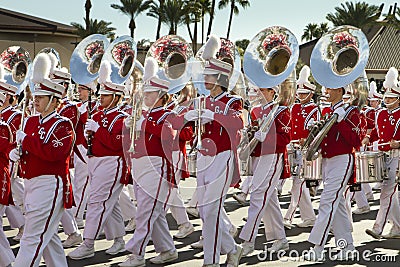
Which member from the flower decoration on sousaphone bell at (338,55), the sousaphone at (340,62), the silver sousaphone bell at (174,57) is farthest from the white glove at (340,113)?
the silver sousaphone bell at (174,57)

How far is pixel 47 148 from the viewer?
18.7ft

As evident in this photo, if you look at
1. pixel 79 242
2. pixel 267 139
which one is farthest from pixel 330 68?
pixel 79 242

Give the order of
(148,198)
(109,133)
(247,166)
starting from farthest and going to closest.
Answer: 1. (247,166)
2. (109,133)
3. (148,198)

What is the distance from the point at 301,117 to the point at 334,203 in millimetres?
3360

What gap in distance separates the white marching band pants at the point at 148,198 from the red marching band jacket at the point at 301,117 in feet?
10.8

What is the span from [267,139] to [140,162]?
144cm

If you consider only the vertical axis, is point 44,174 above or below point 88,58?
below

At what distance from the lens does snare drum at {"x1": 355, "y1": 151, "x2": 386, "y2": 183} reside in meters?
7.82

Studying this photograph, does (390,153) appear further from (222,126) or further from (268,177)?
(222,126)

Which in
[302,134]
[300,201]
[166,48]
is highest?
[166,48]

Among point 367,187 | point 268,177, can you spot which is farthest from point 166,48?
point 367,187

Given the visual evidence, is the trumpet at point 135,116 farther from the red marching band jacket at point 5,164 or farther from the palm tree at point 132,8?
the palm tree at point 132,8

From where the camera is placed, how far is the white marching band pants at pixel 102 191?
734 centimetres

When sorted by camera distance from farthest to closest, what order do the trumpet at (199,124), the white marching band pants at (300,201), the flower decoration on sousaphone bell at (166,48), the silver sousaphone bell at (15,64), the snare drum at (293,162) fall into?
the silver sousaphone bell at (15,64) < the white marching band pants at (300,201) < the snare drum at (293,162) < the flower decoration on sousaphone bell at (166,48) < the trumpet at (199,124)
